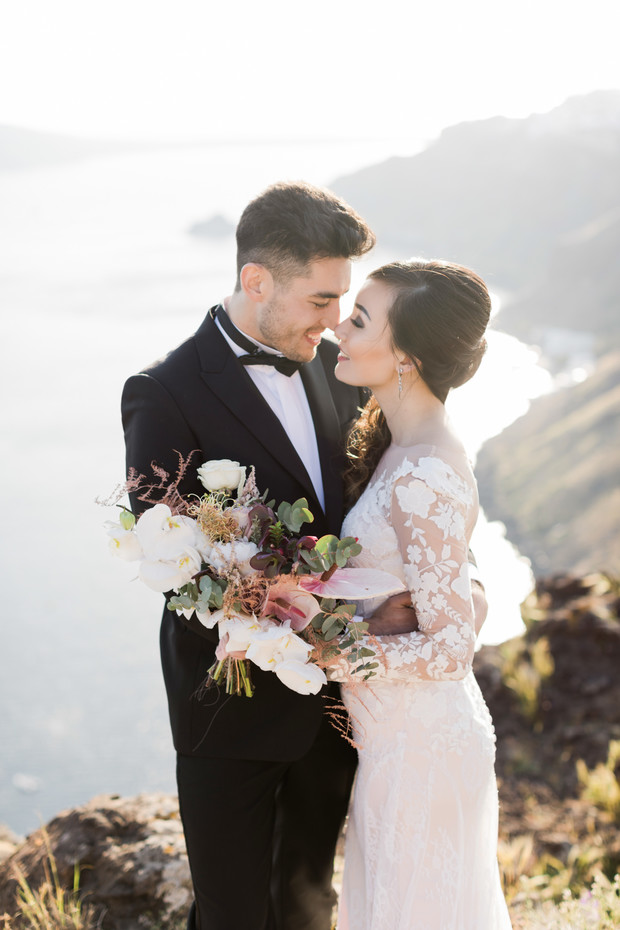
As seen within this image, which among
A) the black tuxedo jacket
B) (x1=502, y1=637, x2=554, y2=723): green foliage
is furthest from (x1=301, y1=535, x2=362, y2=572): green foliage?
(x1=502, y1=637, x2=554, y2=723): green foliage

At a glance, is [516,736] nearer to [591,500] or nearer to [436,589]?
[436,589]

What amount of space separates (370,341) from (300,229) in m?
0.55

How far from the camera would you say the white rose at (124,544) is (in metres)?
2.06

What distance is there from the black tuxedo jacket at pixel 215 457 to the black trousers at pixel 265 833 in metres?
0.12

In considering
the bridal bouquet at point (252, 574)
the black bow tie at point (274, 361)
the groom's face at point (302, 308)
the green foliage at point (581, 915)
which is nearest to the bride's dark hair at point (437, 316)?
the groom's face at point (302, 308)

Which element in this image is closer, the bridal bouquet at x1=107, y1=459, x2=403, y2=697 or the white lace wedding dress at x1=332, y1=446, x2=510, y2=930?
the bridal bouquet at x1=107, y1=459, x2=403, y2=697

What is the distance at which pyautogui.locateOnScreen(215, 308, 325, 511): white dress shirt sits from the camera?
308cm

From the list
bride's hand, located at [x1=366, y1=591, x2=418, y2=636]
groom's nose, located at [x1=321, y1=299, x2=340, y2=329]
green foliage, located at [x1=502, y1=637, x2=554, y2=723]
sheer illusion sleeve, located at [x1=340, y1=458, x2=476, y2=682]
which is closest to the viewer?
sheer illusion sleeve, located at [x1=340, y1=458, x2=476, y2=682]

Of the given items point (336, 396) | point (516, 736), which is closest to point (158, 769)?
point (516, 736)

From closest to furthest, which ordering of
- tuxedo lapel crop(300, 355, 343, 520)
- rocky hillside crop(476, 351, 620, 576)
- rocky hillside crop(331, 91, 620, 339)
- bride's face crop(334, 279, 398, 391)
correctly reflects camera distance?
bride's face crop(334, 279, 398, 391)
tuxedo lapel crop(300, 355, 343, 520)
rocky hillside crop(476, 351, 620, 576)
rocky hillside crop(331, 91, 620, 339)

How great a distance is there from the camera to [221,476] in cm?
223

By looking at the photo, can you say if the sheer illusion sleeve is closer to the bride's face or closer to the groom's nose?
the bride's face

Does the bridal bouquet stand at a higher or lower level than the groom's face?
lower

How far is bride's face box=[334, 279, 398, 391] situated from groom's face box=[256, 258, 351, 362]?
0.23m
